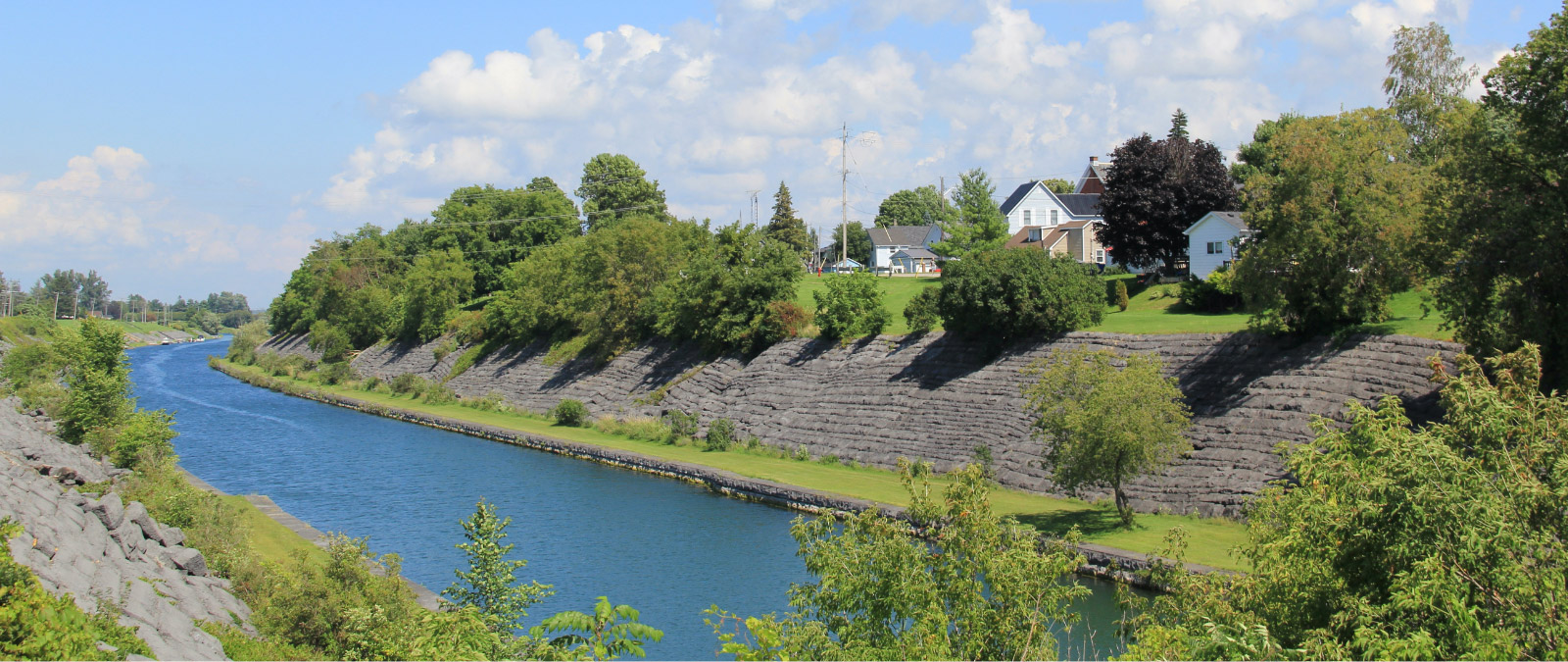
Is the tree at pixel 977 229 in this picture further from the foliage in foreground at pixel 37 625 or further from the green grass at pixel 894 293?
the foliage in foreground at pixel 37 625

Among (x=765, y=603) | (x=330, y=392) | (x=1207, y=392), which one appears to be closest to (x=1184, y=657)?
(x=765, y=603)

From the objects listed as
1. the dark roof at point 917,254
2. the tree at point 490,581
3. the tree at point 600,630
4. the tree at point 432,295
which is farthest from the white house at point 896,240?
the tree at point 600,630

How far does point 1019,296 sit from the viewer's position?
3778 cm

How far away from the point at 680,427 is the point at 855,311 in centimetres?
963

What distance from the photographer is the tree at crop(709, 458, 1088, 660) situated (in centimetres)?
1057

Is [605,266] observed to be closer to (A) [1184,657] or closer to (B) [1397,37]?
(B) [1397,37]

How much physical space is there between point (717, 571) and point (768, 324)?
2618 centimetres

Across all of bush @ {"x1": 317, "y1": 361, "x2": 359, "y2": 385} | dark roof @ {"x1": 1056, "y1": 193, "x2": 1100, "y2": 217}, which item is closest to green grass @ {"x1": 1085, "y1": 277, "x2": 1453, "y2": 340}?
dark roof @ {"x1": 1056, "y1": 193, "x2": 1100, "y2": 217}

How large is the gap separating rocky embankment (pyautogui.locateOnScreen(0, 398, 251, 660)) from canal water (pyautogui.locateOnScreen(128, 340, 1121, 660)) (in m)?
6.40

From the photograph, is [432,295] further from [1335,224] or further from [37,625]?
[37,625]

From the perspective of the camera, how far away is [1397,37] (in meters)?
45.5

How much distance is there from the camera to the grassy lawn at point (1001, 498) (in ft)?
78.1

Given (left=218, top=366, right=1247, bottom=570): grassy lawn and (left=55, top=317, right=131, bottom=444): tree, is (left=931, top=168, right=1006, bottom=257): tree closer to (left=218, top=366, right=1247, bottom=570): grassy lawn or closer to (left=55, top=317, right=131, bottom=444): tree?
(left=218, top=366, right=1247, bottom=570): grassy lawn

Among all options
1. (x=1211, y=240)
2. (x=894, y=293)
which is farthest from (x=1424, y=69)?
(x=894, y=293)
